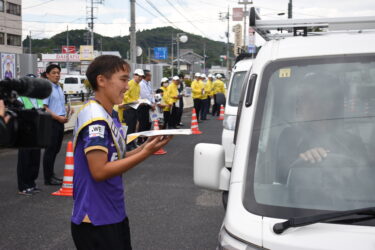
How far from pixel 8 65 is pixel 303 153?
14.4m

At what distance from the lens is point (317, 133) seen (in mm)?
2684

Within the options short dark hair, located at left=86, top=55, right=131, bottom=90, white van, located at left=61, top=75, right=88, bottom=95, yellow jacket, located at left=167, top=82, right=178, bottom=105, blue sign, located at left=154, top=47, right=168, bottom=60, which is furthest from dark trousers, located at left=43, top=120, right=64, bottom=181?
blue sign, located at left=154, top=47, right=168, bottom=60

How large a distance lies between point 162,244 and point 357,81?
286 cm

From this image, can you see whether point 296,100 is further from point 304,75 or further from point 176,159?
point 176,159

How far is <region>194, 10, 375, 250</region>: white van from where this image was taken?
2184 millimetres

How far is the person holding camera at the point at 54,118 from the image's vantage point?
712 cm

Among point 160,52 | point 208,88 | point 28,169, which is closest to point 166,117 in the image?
point 208,88

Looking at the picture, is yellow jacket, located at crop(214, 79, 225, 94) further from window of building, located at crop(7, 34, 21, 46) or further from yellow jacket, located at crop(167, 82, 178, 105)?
window of building, located at crop(7, 34, 21, 46)

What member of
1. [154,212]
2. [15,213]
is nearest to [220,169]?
[154,212]

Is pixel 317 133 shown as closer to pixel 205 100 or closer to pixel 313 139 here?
pixel 313 139

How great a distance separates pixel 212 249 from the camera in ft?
15.6

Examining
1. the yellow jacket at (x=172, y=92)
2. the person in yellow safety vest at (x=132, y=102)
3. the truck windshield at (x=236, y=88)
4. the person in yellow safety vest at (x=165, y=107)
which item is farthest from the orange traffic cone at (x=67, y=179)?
the yellow jacket at (x=172, y=92)

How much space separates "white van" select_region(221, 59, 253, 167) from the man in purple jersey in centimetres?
510

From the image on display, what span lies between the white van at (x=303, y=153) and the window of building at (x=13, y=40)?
72633 mm
